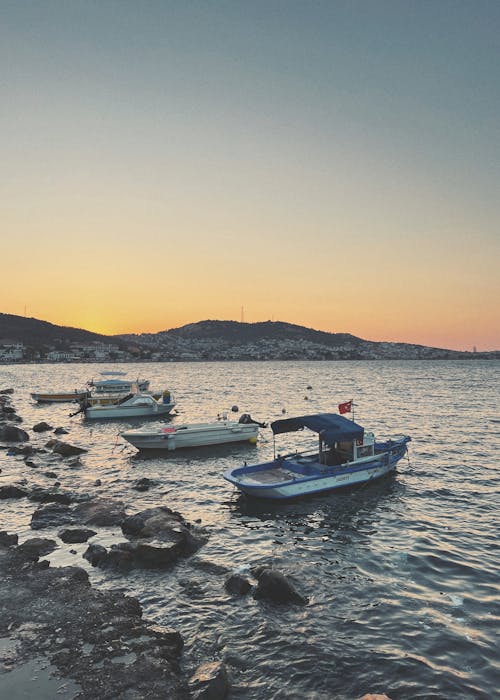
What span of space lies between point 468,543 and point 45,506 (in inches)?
665

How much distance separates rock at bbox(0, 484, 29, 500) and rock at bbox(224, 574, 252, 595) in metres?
12.9

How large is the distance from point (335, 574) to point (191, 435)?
20.5 metres

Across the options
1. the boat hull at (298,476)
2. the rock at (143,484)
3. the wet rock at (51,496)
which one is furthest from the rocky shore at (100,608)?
the boat hull at (298,476)

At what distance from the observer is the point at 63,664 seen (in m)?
9.65

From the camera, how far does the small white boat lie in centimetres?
3325

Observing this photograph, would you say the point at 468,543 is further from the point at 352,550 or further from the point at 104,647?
the point at 104,647

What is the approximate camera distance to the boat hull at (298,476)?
21.5 metres

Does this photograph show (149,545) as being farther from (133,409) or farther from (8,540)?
(133,409)

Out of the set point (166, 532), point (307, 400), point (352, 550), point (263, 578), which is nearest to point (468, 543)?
point (352, 550)

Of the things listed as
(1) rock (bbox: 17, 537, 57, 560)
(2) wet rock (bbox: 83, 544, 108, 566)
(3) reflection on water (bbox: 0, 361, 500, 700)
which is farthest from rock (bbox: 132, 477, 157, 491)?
(2) wet rock (bbox: 83, 544, 108, 566)

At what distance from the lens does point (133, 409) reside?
5172cm

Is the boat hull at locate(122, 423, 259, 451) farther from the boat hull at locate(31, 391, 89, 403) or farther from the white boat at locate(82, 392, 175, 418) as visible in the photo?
the boat hull at locate(31, 391, 89, 403)

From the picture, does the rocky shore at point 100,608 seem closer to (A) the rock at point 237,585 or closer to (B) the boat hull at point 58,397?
(A) the rock at point 237,585

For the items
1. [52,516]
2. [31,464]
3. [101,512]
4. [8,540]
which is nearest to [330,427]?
[101,512]
